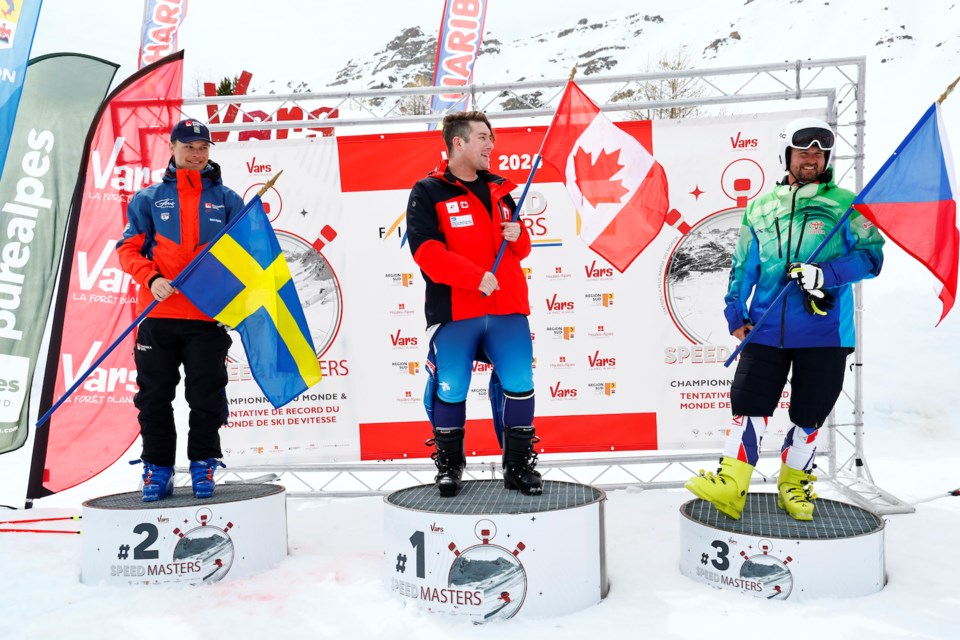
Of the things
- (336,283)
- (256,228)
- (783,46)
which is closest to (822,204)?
(256,228)

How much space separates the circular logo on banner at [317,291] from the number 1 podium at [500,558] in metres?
2.35

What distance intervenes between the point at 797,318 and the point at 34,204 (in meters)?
4.60

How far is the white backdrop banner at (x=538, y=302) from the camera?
16.3ft

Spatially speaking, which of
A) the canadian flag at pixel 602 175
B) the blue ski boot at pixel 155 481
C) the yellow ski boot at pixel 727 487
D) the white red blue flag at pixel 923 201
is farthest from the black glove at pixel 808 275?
the blue ski boot at pixel 155 481

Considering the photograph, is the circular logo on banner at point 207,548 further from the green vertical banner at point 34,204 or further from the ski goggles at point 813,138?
the ski goggles at point 813,138

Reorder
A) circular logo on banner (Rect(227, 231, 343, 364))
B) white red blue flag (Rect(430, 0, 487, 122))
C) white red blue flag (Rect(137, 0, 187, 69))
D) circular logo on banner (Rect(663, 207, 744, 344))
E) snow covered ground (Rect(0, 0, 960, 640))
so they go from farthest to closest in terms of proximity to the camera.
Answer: white red blue flag (Rect(430, 0, 487, 122))
white red blue flag (Rect(137, 0, 187, 69))
circular logo on banner (Rect(227, 231, 343, 364))
circular logo on banner (Rect(663, 207, 744, 344))
snow covered ground (Rect(0, 0, 960, 640))

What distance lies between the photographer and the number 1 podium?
2.76 meters

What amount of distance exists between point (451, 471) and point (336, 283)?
2218 millimetres

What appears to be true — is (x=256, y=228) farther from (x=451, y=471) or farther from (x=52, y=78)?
(x=52, y=78)

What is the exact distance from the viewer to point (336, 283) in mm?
5125

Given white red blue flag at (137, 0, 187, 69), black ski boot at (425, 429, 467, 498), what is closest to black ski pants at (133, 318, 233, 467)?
black ski boot at (425, 429, 467, 498)

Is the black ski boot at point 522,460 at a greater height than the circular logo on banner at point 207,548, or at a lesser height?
greater

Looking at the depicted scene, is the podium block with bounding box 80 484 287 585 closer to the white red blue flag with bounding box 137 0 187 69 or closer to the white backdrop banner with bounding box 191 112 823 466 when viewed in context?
the white backdrop banner with bounding box 191 112 823 466

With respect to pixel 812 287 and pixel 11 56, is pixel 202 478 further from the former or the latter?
pixel 11 56
